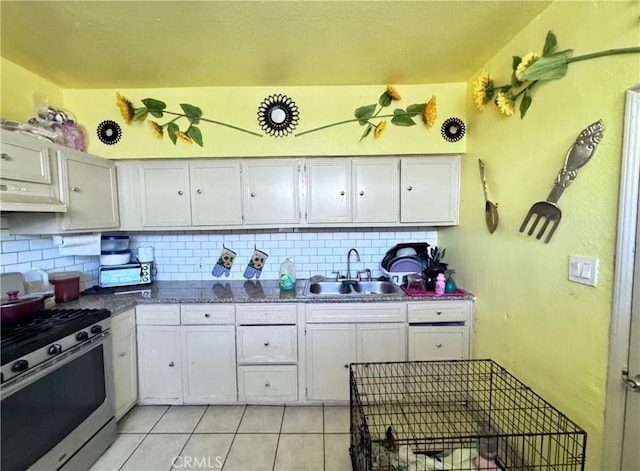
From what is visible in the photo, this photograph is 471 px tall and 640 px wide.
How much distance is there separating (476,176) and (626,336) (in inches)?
53.7

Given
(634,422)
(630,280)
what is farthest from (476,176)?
(634,422)

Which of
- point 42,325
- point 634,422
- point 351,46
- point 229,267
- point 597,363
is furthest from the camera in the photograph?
point 229,267

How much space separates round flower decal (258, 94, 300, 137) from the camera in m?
2.35

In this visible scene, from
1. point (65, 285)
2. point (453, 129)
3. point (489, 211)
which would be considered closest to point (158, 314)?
point (65, 285)

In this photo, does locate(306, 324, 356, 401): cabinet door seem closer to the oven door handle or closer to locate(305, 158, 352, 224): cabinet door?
locate(305, 158, 352, 224): cabinet door

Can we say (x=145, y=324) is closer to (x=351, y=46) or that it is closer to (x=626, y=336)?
(x=351, y=46)

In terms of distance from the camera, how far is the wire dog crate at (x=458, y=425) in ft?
4.31

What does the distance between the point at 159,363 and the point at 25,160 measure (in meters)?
1.67

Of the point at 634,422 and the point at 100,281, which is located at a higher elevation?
the point at 100,281

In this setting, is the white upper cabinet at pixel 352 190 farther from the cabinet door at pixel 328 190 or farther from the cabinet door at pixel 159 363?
the cabinet door at pixel 159 363

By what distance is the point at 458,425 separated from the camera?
200 cm

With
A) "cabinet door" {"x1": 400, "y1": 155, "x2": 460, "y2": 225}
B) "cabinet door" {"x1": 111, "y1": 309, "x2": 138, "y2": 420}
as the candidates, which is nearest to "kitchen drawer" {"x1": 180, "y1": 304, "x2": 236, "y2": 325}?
"cabinet door" {"x1": 111, "y1": 309, "x2": 138, "y2": 420}

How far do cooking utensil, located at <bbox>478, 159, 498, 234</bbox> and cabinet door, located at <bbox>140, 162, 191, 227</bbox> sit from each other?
2.40 metres

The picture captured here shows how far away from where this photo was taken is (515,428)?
167cm
